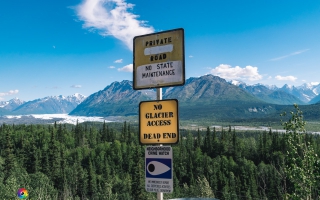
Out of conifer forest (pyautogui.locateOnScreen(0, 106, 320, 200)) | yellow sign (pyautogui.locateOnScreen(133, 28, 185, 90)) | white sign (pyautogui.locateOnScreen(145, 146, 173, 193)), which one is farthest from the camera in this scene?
conifer forest (pyautogui.locateOnScreen(0, 106, 320, 200))

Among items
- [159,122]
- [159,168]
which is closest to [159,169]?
[159,168]

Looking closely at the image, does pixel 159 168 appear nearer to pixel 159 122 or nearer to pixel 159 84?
pixel 159 122

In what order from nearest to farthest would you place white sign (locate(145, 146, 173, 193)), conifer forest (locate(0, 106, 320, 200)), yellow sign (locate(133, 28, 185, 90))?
white sign (locate(145, 146, 173, 193)), yellow sign (locate(133, 28, 185, 90)), conifer forest (locate(0, 106, 320, 200))

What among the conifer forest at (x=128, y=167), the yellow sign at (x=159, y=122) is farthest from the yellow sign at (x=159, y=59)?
the conifer forest at (x=128, y=167)

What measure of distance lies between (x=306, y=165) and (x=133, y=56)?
624 cm

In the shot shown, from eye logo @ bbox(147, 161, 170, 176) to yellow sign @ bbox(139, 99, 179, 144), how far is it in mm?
336

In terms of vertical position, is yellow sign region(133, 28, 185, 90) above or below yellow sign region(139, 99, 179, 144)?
above

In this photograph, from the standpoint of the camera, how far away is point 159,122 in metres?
4.39

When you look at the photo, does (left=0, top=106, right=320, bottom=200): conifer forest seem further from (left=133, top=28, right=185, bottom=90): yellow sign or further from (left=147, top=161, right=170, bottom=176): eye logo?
(left=133, top=28, right=185, bottom=90): yellow sign

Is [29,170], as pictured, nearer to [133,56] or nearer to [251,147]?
[251,147]

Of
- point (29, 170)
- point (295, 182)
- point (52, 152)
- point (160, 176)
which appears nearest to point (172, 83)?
point (160, 176)

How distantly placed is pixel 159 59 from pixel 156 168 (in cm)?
173

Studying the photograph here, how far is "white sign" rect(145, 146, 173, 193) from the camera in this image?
14.1 feet

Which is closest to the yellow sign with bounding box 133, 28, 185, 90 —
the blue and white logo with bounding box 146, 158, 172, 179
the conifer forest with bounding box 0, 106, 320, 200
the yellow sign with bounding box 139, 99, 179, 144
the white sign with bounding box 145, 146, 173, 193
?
the yellow sign with bounding box 139, 99, 179, 144
